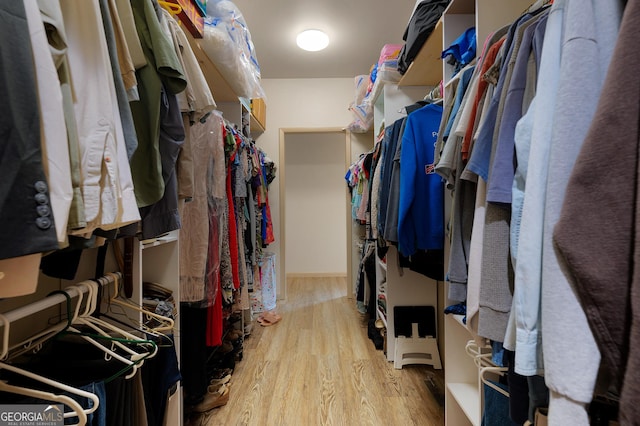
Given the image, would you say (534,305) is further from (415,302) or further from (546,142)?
(415,302)

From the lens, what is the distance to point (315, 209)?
191 inches

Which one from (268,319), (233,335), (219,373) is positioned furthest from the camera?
(268,319)

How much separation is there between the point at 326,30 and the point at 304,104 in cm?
96

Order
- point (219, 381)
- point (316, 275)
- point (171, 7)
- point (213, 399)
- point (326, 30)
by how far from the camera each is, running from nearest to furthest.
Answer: point (171, 7), point (213, 399), point (219, 381), point (326, 30), point (316, 275)

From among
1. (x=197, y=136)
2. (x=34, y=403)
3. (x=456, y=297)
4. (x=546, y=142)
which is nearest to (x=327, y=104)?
(x=197, y=136)

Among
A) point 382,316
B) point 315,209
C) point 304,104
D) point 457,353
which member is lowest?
point 382,316

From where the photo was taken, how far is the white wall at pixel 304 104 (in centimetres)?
354

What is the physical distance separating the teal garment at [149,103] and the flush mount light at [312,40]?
219 centimetres

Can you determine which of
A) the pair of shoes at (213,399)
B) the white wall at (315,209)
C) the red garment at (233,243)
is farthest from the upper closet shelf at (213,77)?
the white wall at (315,209)

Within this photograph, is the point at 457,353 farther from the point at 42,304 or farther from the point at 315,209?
the point at 315,209

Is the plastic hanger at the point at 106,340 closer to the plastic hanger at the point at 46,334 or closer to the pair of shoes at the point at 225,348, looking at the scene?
the plastic hanger at the point at 46,334

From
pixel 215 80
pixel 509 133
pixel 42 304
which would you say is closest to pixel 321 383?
pixel 42 304

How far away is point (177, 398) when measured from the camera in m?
1.19

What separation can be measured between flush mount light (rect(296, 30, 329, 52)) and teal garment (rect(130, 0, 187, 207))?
→ 2190mm
